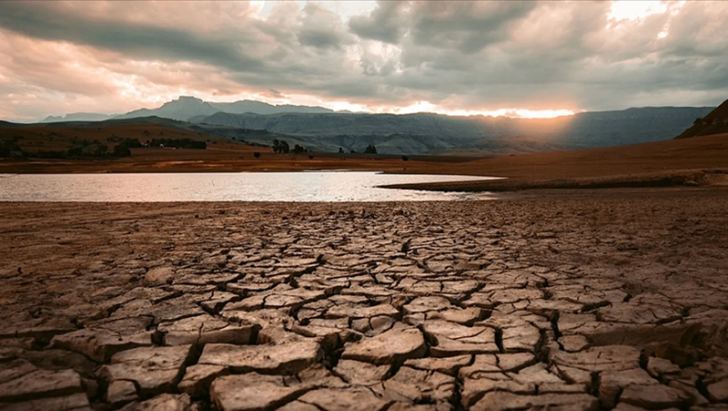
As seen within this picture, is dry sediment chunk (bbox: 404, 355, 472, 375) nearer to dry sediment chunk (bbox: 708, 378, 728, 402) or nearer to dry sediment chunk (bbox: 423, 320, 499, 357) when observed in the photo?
dry sediment chunk (bbox: 423, 320, 499, 357)

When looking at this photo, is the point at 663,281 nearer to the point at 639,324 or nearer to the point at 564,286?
the point at 564,286

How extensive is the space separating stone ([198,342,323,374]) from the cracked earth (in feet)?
0.05

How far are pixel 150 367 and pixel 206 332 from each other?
1.86ft

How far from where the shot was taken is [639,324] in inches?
127

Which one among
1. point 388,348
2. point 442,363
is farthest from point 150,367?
point 442,363

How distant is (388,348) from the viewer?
2895 millimetres

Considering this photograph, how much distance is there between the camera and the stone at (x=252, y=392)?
2.24 meters

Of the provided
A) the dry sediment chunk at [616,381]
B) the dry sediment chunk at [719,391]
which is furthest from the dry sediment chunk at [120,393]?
the dry sediment chunk at [719,391]

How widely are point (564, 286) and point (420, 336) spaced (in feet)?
6.67

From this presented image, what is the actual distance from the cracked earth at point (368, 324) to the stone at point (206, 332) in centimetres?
2

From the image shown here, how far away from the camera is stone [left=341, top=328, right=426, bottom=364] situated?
2.78 m

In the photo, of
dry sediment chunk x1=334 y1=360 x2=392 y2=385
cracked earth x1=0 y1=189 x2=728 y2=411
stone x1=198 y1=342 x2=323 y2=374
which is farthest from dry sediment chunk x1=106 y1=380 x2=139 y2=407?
dry sediment chunk x1=334 y1=360 x2=392 y2=385

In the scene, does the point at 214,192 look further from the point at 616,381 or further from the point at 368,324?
the point at 616,381

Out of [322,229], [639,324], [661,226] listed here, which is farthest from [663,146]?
[639,324]
